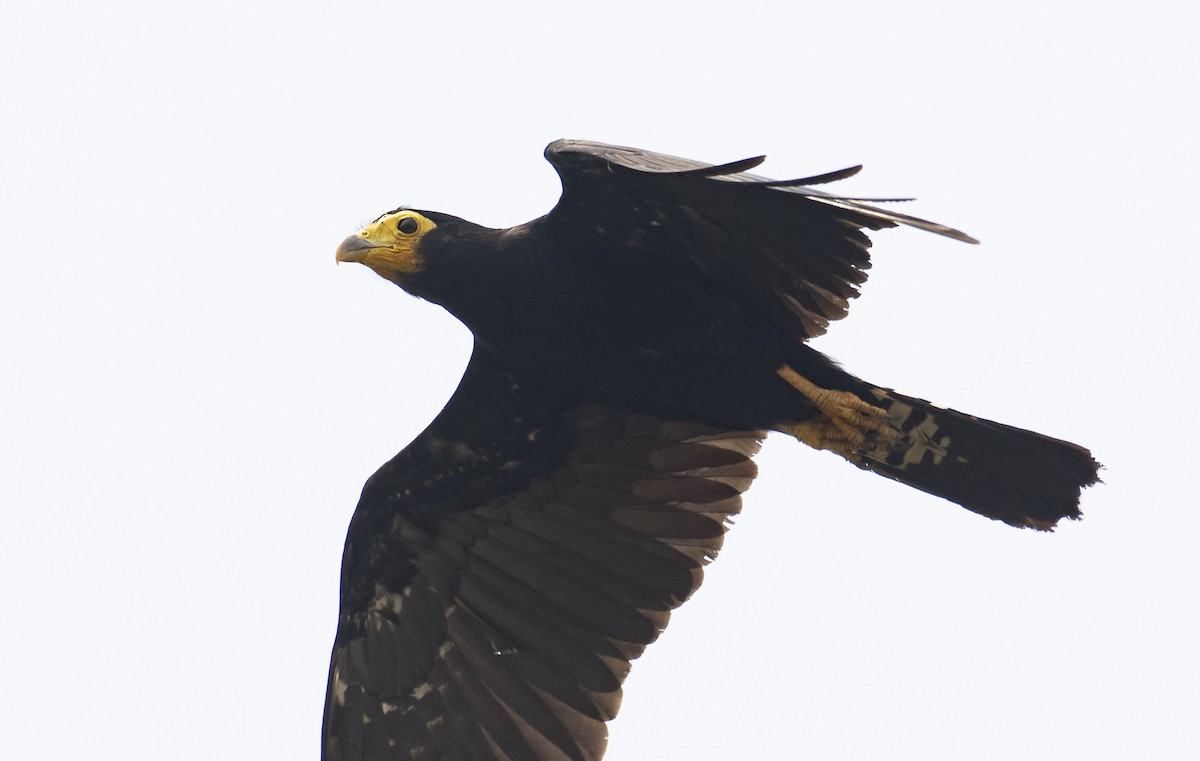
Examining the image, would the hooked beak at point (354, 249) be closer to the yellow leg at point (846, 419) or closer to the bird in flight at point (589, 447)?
the bird in flight at point (589, 447)

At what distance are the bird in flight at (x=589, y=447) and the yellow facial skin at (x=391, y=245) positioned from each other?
0.01 metres

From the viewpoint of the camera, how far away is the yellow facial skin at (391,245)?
28.5 ft

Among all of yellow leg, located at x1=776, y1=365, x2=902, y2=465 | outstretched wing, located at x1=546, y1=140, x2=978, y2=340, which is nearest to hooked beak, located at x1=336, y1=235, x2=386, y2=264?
outstretched wing, located at x1=546, y1=140, x2=978, y2=340

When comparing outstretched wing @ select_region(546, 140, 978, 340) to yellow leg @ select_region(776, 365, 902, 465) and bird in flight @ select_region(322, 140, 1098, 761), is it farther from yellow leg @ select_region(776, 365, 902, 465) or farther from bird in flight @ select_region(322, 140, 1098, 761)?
yellow leg @ select_region(776, 365, 902, 465)

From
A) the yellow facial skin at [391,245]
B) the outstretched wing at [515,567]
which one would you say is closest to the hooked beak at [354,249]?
the yellow facial skin at [391,245]

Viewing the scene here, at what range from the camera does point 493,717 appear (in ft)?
29.2

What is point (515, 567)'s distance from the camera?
9.17 metres

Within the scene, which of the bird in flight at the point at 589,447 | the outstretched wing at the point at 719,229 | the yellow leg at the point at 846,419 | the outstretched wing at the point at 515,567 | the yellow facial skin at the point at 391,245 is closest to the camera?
the outstretched wing at the point at 719,229

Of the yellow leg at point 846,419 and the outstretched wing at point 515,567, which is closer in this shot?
the yellow leg at point 846,419

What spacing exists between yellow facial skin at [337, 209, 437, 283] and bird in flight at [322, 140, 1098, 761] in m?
0.01

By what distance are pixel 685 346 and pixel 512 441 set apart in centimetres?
142

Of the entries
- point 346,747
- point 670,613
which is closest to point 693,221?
point 670,613

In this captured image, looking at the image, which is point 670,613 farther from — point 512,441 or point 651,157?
point 651,157

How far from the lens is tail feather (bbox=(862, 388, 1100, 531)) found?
8.02m
